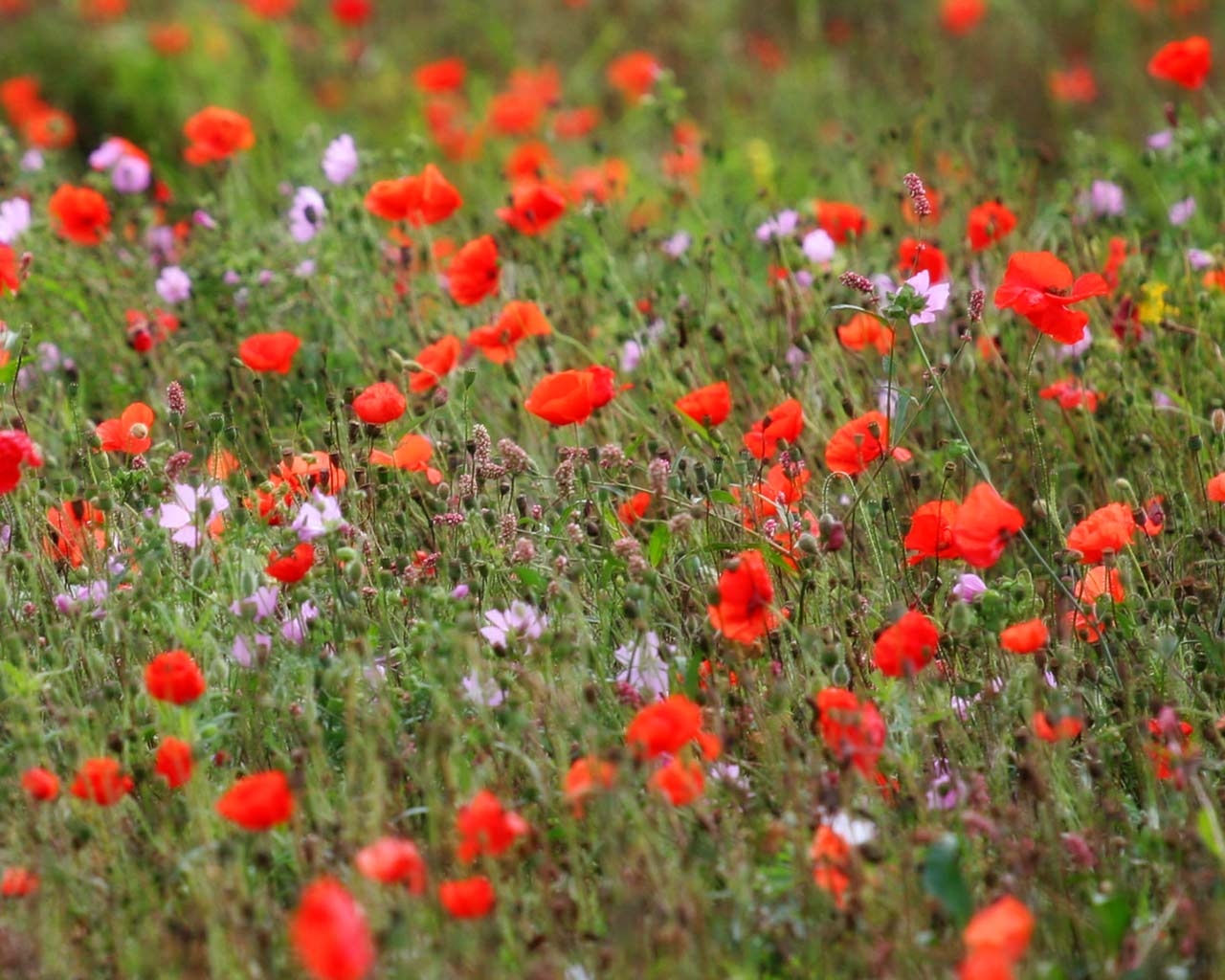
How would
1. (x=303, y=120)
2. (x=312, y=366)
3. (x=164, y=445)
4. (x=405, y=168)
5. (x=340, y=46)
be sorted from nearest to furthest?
(x=164, y=445)
(x=312, y=366)
(x=405, y=168)
(x=303, y=120)
(x=340, y=46)

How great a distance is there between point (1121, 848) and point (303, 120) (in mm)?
5671

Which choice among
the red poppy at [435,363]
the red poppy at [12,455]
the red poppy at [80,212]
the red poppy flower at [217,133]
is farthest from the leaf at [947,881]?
the red poppy flower at [217,133]

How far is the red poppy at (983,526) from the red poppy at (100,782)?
1203 millimetres

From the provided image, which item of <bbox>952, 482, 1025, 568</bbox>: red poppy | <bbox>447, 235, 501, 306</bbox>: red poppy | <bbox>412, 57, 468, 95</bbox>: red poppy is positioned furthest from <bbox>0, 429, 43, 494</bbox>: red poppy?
<bbox>412, 57, 468, 95</bbox>: red poppy

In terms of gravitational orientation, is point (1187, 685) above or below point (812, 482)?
above

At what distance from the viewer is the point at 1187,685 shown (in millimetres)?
2486

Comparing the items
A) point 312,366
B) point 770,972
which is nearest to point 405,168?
point 312,366

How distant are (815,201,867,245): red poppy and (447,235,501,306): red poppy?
1.00 metres

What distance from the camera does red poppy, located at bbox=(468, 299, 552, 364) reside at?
10.6 ft

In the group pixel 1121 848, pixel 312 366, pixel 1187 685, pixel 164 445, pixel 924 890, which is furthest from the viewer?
pixel 312 366

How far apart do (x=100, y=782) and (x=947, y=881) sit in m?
1.10

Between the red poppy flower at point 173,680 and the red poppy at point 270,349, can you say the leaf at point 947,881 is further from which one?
the red poppy at point 270,349

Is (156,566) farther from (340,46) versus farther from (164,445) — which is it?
(340,46)

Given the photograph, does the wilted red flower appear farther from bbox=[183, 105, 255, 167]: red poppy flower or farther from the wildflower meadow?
bbox=[183, 105, 255, 167]: red poppy flower
